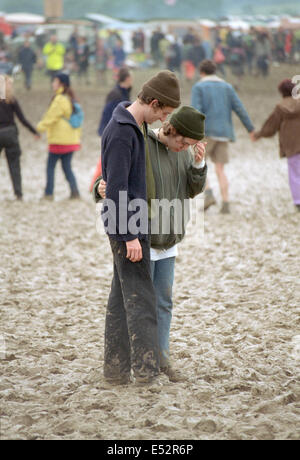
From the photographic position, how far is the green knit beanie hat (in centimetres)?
446

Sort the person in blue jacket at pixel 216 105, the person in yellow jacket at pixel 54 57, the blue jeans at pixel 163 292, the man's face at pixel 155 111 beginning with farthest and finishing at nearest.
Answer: the person in yellow jacket at pixel 54 57, the person in blue jacket at pixel 216 105, the blue jeans at pixel 163 292, the man's face at pixel 155 111

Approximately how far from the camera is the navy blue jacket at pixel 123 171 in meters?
4.34

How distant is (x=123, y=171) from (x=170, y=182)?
44 cm

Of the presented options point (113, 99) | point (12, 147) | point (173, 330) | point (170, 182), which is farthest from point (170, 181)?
point (12, 147)

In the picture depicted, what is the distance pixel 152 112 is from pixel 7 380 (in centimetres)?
196

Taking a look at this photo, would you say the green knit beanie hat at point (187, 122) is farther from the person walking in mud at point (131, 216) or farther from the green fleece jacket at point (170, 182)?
the green fleece jacket at point (170, 182)

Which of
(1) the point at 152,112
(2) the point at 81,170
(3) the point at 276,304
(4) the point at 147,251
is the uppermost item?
(1) the point at 152,112

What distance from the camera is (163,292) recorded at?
4922 millimetres

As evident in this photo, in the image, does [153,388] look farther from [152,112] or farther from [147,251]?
[152,112]

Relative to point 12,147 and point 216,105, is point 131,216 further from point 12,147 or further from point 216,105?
point 12,147

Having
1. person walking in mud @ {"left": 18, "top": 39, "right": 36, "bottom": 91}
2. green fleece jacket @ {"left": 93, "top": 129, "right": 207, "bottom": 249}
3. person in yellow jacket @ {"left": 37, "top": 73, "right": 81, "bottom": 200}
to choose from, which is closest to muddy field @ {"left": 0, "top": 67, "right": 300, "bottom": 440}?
person in yellow jacket @ {"left": 37, "top": 73, "right": 81, "bottom": 200}

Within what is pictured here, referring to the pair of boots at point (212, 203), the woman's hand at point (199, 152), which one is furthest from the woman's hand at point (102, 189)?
the pair of boots at point (212, 203)

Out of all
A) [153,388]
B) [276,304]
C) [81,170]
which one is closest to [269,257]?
[276,304]
